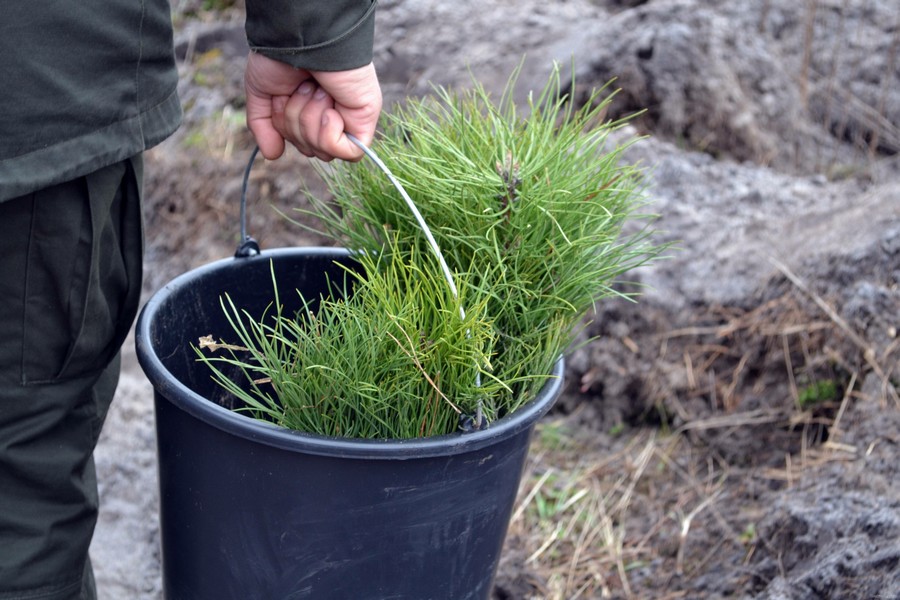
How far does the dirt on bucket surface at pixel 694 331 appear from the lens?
1.72m

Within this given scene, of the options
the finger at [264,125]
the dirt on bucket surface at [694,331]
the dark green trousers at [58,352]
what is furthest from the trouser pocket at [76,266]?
the dirt on bucket surface at [694,331]

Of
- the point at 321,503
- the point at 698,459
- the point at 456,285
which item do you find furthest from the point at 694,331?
the point at 321,503

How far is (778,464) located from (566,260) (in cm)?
99

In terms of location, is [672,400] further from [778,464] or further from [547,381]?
[547,381]

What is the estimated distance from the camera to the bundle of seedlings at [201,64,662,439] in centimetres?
106

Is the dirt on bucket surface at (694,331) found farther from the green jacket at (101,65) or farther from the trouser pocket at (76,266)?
the trouser pocket at (76,266)

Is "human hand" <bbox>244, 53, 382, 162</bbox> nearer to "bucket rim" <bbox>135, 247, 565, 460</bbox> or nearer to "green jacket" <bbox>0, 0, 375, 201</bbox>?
"green jacket" <bbox>0, 0, 375, 201</bbox>

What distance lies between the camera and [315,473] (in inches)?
40.7

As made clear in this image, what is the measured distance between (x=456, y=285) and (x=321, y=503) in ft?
0.98

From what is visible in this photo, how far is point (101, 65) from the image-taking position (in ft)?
3.50

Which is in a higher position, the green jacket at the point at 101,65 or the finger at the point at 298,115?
the green jacket at the point at 101,65

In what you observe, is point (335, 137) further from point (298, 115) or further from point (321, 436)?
point (321, 436)

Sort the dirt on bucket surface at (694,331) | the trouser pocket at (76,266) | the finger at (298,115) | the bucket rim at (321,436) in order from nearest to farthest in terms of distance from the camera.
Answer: the bucket rim at (321,436) → the trouser pocket at (76,266) → the finger at (298,115) → the dirt on bucket surface at (694,331)

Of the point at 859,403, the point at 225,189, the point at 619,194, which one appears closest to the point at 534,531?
the point at 859,403
